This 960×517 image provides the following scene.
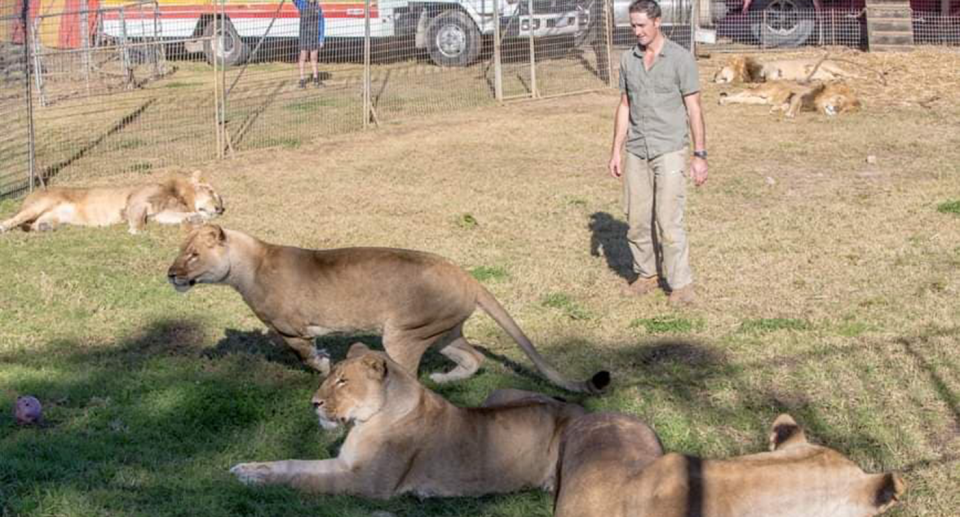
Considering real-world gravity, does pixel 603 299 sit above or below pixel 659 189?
below

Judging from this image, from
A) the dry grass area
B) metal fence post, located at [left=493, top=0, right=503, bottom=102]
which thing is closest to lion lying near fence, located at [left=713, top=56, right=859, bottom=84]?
the dry grass area

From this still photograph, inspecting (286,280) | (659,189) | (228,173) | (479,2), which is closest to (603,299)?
(659,189)

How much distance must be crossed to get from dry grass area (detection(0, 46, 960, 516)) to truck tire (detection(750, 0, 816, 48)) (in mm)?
5533

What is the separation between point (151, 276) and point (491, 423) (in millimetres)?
5340

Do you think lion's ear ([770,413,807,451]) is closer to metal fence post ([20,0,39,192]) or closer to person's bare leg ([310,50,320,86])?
metal fence post ([20,0,39,192])

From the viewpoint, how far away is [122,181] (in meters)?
15.5

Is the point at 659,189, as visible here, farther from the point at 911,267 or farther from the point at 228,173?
the point at 228,173

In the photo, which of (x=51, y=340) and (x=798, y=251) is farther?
Result: (x=798, y=251)

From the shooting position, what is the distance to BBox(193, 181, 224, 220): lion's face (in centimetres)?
1335

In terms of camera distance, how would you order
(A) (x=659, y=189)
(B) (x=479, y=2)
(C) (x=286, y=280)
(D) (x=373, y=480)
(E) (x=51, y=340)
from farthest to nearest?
(B) (x=479, y=2), (A) (x=659, y=189), (E) (x=51, y=340), (C) (x=286, y=280), (D) (x=373, y=480)

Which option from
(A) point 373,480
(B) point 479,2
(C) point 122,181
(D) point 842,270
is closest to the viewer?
(A) point 373,480

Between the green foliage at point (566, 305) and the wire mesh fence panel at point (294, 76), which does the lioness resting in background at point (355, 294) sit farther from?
the wire mesh fence panel at point (294, 76)

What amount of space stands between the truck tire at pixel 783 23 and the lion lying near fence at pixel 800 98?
5.26 metres

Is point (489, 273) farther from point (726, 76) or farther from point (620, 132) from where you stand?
point (726, 76)
